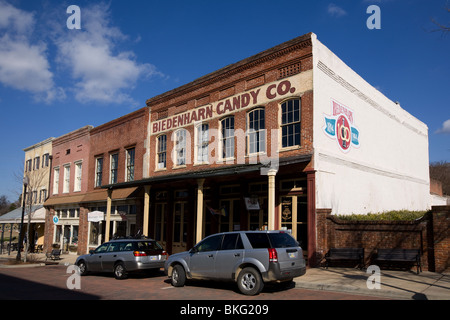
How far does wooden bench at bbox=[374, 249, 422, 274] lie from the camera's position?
1299cm

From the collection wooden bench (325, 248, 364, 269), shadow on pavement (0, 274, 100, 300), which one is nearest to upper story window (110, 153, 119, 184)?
shadow on pavement (0, 274, 100, 300)

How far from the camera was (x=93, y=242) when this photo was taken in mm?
29266

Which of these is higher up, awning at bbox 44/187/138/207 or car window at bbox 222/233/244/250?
awning at bbox 44/187/138/207

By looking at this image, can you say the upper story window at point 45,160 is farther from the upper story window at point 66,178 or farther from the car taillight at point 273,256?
the car taillight at point 273,256

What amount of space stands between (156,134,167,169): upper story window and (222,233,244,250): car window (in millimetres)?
13135

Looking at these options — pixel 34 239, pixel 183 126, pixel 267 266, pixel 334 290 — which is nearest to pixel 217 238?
pixel 267 266

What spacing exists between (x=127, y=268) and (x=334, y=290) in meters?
7.71

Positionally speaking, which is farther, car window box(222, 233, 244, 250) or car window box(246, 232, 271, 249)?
car window box(222, 233, 244, 250)

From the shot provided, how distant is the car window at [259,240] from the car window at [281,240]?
0.50 ft

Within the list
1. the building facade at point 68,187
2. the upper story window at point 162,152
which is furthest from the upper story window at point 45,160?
the upper story window at point 162,152

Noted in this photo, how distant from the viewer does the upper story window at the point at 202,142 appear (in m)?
21.3

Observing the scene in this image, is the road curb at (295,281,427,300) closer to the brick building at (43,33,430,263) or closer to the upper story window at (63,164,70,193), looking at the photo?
the brick building at (43,33,430,263)

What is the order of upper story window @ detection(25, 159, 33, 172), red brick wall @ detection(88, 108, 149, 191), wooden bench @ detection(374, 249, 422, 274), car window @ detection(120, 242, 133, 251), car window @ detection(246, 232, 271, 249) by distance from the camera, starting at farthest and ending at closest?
upper story window @ detection(25, 159, 33, 172) → red brick wall @ detection(88, 108, 149, 191) → car window @ detection(120, 242, 133, 251) → wooden bench @ detection(374, 249, 422, 274) → car window @ detection(246, 232, 271, 249)
